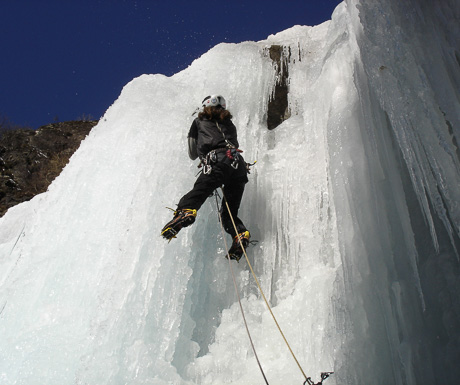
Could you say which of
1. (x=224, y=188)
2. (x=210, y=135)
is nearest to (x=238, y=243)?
(x=224, y=188)

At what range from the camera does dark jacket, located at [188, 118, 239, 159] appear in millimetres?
3529

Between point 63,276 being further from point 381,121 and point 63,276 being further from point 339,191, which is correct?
point 381,121

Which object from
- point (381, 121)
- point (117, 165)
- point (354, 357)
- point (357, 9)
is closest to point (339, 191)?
point (381, 121)

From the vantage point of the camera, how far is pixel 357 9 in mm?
3111

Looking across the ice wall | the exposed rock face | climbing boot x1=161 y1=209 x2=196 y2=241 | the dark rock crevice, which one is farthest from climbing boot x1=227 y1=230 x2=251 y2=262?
the exposed rock face

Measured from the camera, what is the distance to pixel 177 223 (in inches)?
116

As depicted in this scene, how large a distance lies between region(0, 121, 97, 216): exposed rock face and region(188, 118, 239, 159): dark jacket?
591cm

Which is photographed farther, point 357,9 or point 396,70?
point 357,9

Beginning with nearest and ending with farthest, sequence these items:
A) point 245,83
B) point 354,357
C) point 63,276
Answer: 1. point 354,357
2. point 63,276
3. point 245,83

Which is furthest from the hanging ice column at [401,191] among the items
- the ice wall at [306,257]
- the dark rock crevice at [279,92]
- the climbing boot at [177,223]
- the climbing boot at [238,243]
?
the dark rock crevice at [279,92]

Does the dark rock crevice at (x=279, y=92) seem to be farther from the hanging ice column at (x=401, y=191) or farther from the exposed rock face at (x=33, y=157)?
the exposed rock face at (x=33, y=157)

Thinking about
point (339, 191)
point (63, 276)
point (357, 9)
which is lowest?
point (63, 276)

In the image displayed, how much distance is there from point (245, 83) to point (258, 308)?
10.0 feet

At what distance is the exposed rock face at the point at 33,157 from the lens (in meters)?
8.63
